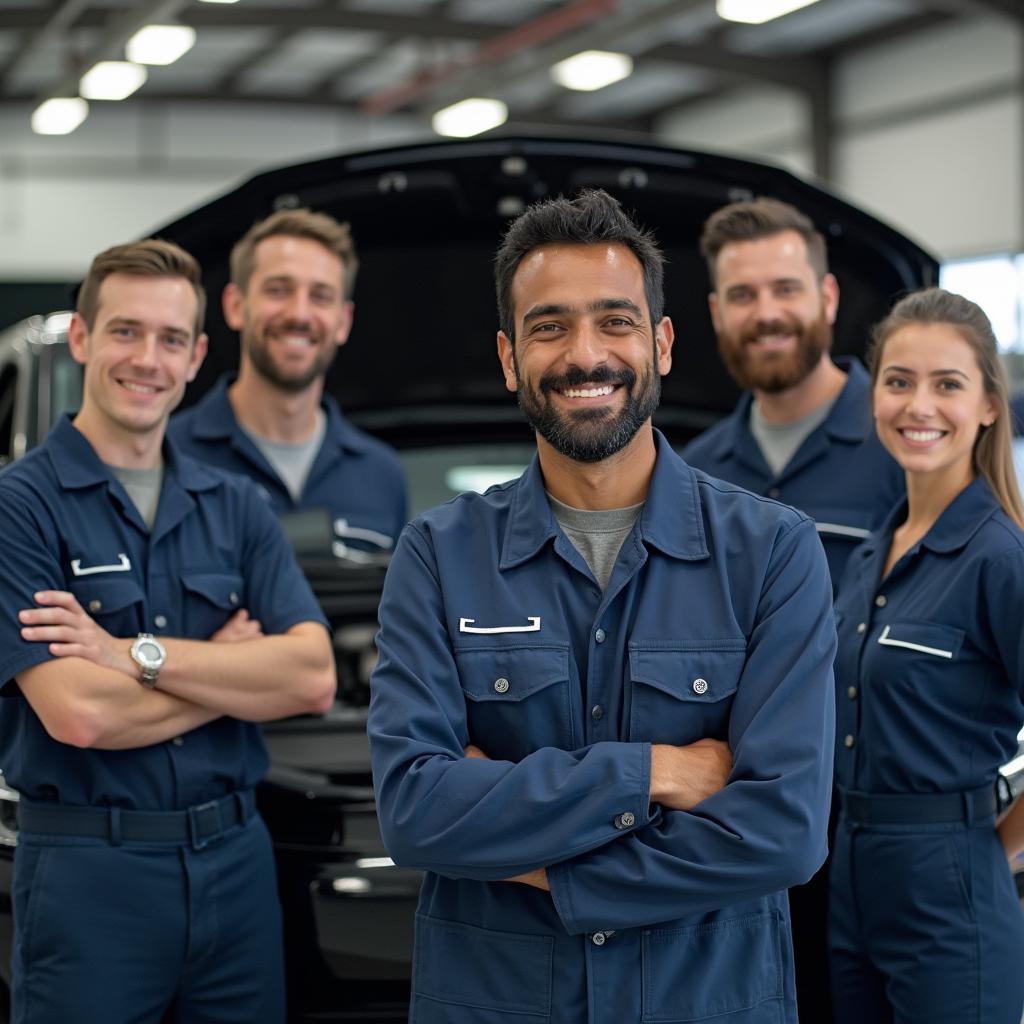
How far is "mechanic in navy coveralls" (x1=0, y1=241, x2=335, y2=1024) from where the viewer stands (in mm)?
2424

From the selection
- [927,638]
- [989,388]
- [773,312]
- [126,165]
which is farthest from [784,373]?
[126,165]

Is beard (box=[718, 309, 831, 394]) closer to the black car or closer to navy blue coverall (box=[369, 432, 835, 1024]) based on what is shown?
the black car

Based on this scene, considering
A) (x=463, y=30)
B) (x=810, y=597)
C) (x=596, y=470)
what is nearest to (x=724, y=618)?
(x=810, y=597)

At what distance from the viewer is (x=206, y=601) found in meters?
2.67

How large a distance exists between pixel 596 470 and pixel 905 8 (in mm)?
13908

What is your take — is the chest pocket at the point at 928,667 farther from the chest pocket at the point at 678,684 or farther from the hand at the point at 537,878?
the hand at the point at 537,878

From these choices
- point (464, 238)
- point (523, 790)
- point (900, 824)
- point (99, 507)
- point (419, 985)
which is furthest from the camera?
point (464, 238)

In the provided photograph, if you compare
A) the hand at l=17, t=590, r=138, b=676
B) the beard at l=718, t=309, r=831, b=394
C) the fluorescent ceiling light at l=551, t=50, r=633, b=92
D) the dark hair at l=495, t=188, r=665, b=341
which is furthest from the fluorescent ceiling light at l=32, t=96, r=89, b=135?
the dark hair at l=495, t=188, r=665, b=341

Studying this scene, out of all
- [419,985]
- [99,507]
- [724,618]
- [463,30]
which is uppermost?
[463,30]

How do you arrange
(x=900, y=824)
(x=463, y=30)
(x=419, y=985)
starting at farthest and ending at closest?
(x=463, y=30)
(x=900, y=824)
(x=419, y=985)

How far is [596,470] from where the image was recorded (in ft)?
6.78

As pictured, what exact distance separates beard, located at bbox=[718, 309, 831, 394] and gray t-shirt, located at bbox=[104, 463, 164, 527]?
4.60 ft

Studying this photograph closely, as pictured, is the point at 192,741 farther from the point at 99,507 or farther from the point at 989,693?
the point at 989,693

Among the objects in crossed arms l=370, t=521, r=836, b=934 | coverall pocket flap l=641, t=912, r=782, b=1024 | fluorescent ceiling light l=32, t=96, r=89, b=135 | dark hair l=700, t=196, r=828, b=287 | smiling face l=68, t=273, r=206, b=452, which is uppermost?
fluorescent ceiling light l=32, t=96, r=89, b=135
